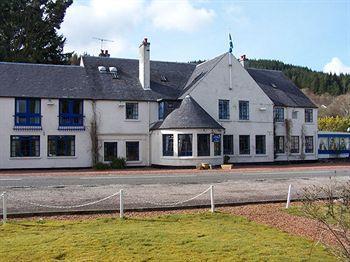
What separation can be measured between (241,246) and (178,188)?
1003cm

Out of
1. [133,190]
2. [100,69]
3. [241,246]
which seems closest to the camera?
[241,246]

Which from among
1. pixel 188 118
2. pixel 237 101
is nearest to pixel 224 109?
pixel 237 101

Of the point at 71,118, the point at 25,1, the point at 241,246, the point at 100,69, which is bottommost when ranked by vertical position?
the point at 241,246

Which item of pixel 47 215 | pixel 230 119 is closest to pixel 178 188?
pixel 47 215

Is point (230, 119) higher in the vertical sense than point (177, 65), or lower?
lower

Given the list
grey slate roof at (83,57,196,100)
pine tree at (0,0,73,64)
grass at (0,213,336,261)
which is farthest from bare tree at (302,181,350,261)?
pine tree at (0,0,73,64)

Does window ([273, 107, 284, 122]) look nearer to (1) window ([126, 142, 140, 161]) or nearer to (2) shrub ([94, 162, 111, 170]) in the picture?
(1) window ([126, 142, 140, 161])

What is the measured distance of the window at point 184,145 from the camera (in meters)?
33.4

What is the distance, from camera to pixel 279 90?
43281 millimetres

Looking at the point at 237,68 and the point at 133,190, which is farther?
the point at 237,68

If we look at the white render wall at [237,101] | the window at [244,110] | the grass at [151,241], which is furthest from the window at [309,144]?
Answer: the grass at [151,241]

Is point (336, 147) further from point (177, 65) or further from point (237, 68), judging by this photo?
point (177, 65)

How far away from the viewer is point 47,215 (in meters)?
12.5

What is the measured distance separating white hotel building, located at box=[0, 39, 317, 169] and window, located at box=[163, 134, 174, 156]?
8cm
